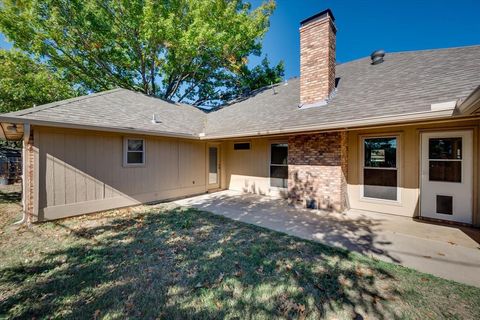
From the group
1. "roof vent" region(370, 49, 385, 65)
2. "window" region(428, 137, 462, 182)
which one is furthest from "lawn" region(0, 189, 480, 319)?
"roof vent" region(370, 49, 385, 65)

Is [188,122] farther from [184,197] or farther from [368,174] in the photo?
[368,174]

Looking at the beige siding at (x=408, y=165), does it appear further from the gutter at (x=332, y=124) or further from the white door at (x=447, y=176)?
the gutter at (x=332, y=124)

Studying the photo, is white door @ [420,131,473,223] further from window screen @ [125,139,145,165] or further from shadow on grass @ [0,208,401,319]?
window screen @ [125,139,145,165]

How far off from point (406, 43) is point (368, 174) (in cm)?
863

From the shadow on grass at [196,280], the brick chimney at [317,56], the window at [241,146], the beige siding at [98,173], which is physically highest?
the brick chimney at [317,56]

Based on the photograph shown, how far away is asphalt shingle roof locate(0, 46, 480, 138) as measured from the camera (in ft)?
15.7

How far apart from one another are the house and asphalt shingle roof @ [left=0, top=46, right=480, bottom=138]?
4 cm

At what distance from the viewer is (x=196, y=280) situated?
285 centimetres

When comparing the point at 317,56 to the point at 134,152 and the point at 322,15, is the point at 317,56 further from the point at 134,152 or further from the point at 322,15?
the point at 134,152

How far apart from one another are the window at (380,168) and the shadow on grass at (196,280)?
3280 mm

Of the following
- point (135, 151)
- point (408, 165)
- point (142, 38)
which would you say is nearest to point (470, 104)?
point (408, 165)

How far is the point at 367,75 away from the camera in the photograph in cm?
706

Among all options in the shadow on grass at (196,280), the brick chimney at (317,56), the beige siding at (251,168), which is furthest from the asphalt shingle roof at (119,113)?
the brick chimney at (317,56)

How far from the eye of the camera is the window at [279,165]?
802 cm
